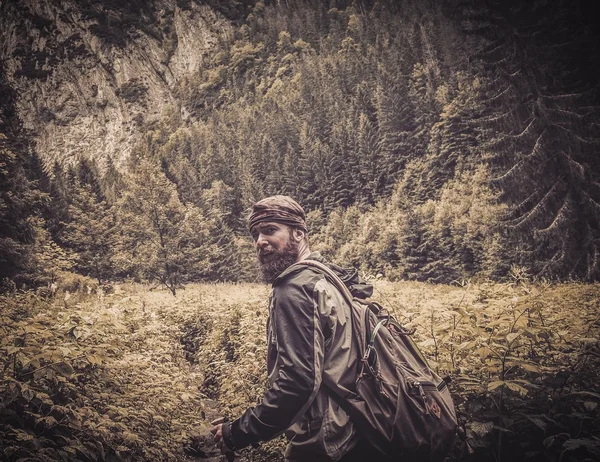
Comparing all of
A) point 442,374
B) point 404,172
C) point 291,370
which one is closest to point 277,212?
point 291,370

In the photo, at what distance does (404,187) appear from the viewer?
124 feet

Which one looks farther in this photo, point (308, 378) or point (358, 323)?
point (358, 323)

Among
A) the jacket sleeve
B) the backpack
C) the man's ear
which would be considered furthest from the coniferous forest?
the man's ear

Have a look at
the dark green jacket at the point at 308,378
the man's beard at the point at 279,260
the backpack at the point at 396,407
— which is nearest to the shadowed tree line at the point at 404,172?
the backpack at the point at 396,407

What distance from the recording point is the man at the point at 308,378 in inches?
65.4

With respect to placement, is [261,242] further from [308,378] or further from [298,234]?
[308,378]

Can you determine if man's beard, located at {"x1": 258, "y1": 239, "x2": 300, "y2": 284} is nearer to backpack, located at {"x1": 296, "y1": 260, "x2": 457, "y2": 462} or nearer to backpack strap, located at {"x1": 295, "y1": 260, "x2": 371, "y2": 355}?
backpack strap, located at {"x1": 295, "y1": 260, "x2": 371, "y2": 355}

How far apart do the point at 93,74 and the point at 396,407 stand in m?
209

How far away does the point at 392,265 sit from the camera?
2597 cm

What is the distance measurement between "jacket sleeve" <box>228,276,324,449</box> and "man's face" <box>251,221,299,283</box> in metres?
0.35

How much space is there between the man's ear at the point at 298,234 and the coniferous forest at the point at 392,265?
164 centimetres

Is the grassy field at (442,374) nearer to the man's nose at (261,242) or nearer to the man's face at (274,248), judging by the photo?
the man's face at (274,248)

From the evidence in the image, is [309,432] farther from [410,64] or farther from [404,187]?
[410,64]

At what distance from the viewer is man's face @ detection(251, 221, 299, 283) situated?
217 centimetres
